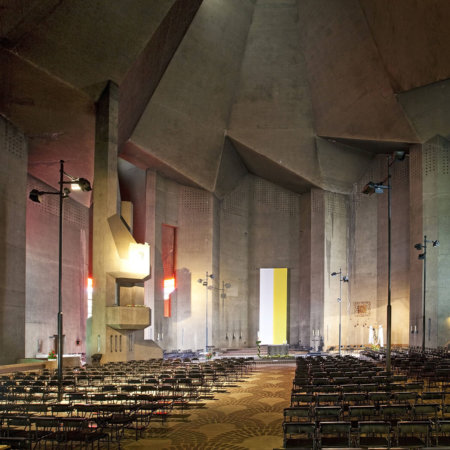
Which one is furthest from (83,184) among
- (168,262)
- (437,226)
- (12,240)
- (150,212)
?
(168,262)

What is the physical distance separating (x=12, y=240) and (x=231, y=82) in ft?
56.8

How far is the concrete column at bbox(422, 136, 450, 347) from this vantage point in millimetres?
30422

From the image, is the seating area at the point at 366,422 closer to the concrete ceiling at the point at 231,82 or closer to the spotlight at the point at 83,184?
the spotlight at the point at 83,184

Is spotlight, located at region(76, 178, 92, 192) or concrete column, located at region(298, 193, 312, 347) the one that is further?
concrete column, located at region(298, 193, 312, 347)

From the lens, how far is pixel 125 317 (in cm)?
2270

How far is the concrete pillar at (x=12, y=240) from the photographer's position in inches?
904

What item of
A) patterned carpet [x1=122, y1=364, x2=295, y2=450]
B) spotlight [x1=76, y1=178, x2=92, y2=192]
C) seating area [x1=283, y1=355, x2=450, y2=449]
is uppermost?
spotlight [x1=76, y1=178, x2=92, y2=192]

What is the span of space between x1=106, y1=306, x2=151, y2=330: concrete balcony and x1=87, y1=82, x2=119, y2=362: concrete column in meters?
0.30

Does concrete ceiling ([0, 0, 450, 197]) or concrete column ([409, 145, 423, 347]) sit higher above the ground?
concrete ceiling ([0, 0, 450, 197])

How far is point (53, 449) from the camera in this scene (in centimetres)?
764

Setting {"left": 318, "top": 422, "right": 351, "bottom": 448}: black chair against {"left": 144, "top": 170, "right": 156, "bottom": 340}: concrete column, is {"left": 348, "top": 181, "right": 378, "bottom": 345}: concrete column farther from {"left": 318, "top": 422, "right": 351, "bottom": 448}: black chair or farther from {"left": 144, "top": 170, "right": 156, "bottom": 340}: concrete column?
{"left": 318, "top": 422, "right": 351, "bottom": 448}: black chair

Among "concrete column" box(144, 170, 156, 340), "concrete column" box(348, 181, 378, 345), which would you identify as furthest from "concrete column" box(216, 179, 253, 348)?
"concrete column" box(348, 181, 378, 345)

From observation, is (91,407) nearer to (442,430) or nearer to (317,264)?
(442,430)

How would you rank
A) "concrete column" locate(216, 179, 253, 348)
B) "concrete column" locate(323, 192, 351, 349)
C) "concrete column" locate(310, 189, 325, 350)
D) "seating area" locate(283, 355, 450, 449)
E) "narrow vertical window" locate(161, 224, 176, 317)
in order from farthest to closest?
1. "concrete column" locate(216, 179, 253, 348)
2. "concrete column" locate(323, 192, 351, 349)
3. "concrete column" locate(310, 189, 325, 350)
4. "narrow vertical window" locate(161, 224, 176, 317)
5. "seating area" locate(283, 355, 450, 449)
